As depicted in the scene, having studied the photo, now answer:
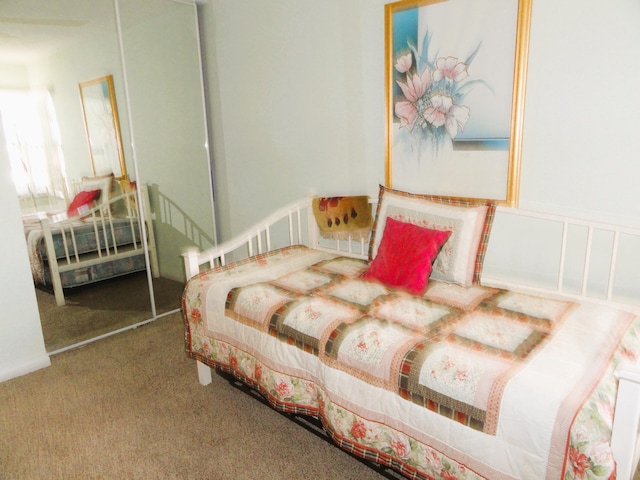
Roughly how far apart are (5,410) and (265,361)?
4.50ft

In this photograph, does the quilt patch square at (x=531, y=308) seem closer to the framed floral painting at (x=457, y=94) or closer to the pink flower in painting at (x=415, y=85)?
the framed floral painting at (x=457, y=94)

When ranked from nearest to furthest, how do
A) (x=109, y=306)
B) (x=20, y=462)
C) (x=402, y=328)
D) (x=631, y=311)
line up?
Answer: (x=402, y=328) < (x=631, y=311) < (x=20, y=462) < (x=109, y=306)

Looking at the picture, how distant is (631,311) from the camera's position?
5.53 feet

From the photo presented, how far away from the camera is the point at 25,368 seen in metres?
2.49

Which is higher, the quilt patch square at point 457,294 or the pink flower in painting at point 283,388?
the quilt patch square at point 457,294

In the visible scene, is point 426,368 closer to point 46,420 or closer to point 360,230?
point 360,230

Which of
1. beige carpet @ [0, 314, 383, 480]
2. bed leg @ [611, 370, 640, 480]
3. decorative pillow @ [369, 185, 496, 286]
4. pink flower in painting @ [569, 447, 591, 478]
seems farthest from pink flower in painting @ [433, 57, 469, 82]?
beige carpet @ [0, 314, 383, 480]

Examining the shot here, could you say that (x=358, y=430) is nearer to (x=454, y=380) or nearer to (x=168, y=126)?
(x=454, y=380)

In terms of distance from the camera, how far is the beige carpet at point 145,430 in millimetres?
1743

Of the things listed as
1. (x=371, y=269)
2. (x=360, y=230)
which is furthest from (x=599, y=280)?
(x=360, y=230)

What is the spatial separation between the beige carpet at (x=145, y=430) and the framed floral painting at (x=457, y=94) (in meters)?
1.37

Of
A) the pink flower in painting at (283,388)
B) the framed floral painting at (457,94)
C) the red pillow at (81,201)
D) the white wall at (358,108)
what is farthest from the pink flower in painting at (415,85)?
the red pillow at (81,201)

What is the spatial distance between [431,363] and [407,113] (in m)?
1.39

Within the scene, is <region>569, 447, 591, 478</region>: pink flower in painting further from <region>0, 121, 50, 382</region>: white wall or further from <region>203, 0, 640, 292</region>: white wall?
<region>0, 121, 50, 382</region>: white wall
